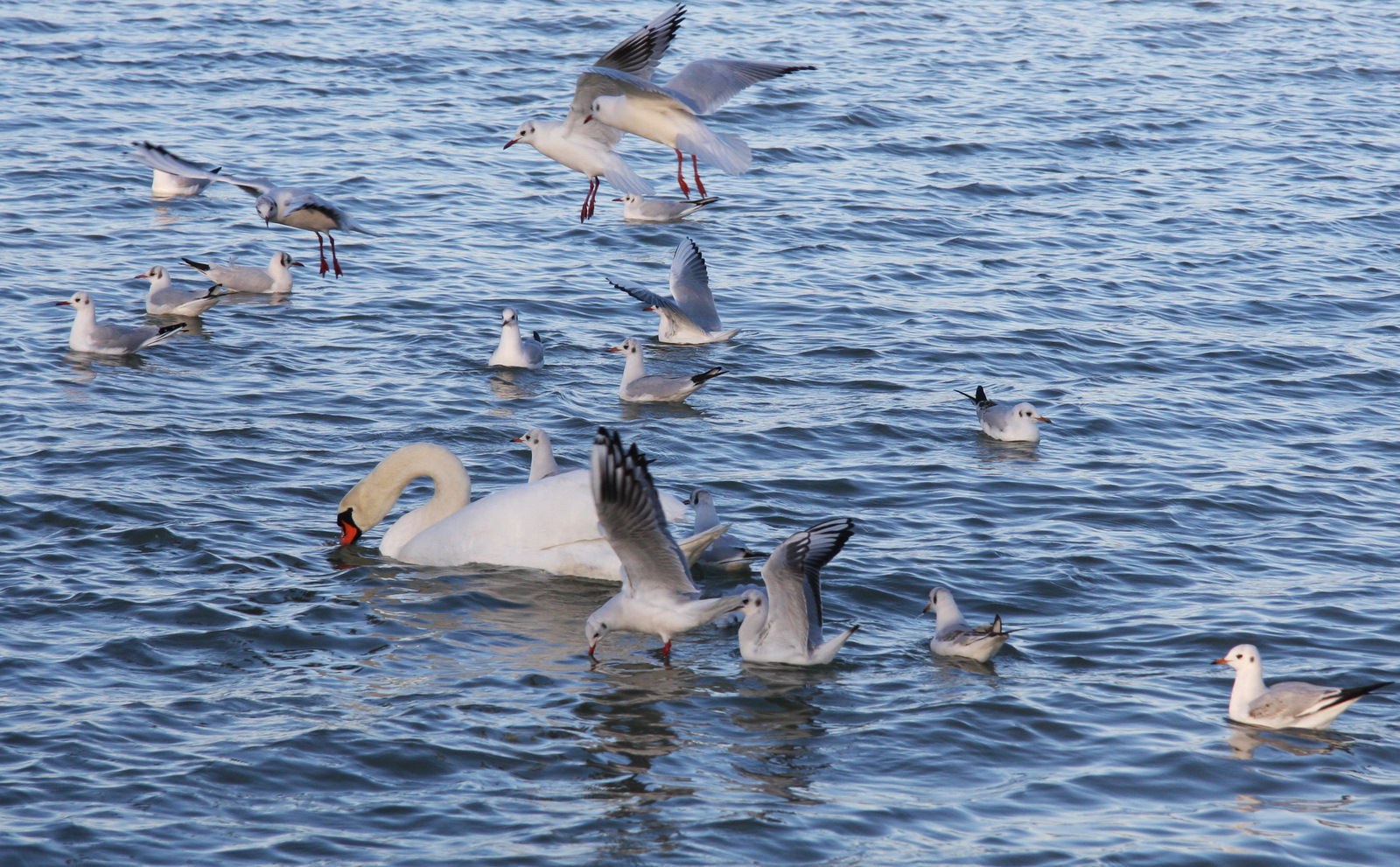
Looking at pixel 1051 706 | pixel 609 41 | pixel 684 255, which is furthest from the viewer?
pixel 609 41

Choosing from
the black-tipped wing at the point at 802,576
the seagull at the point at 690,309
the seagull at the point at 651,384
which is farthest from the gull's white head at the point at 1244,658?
the seagull at the point at 690,309

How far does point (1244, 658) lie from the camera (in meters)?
8.66

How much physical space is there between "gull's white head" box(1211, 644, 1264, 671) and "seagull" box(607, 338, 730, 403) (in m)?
6.02

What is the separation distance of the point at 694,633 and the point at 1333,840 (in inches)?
154

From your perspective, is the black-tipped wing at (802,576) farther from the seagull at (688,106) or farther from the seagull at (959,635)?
the seagull at (688,106)

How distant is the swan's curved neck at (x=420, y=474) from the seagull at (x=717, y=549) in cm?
172

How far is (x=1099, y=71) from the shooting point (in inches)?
1108

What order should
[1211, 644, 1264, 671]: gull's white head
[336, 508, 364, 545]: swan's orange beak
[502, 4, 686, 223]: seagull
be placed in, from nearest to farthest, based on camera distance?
[1211, 644, 1264, 671]: gull's white head → [336, 508, 364, 545]: swan's orange beak → [502, 4, 686, 223]: seagull

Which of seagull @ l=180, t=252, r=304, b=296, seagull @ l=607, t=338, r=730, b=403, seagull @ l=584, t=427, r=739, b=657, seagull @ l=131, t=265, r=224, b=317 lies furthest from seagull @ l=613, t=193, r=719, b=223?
seagull @ l=584, t=427, r=739, b=657

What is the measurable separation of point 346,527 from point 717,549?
247 centimetres

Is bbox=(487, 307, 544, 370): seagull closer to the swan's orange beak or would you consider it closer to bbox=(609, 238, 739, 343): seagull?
bbox=(609, 238, 739, 343): seagull

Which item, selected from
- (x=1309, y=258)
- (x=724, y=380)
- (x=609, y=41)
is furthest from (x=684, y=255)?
(x=609, y=41)

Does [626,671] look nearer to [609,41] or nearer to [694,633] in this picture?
[694,633]

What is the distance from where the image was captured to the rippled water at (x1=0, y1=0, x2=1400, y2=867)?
7.71 meters
